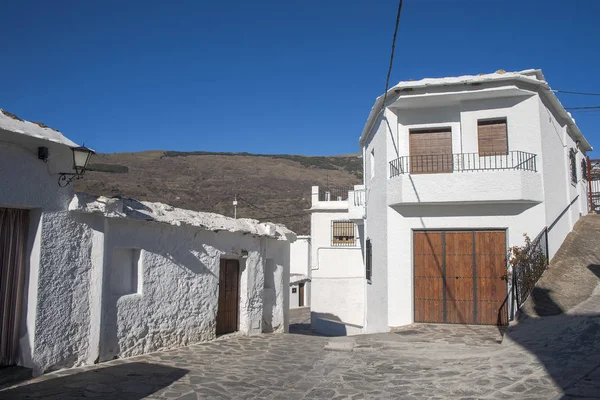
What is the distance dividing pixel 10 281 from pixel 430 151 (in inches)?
403

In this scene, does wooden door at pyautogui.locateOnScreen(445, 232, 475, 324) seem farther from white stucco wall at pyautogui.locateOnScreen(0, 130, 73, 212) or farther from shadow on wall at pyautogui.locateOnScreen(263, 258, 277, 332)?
white stucco wall at pyautogui.locateOnScreen(0, 130, 73, 212)

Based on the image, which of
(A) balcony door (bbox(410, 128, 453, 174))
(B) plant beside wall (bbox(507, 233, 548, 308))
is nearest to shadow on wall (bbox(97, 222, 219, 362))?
(A) balcony door (bbox(410, 128, 453, 174))

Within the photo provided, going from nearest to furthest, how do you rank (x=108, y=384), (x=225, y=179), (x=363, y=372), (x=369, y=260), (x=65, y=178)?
1. (x=108, y=384)
2. (x=65, y=178)
3. (x=363, y=372)
4. (x=369, y=260)
5. (x=225, y=179)

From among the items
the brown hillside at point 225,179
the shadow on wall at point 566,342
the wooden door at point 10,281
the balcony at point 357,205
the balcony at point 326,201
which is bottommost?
the shadow on wall at point 566,342

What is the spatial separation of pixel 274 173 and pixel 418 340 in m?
56.7

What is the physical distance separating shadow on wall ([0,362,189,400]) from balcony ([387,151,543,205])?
24.3 ft

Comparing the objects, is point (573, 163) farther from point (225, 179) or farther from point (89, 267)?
point (225, 179)

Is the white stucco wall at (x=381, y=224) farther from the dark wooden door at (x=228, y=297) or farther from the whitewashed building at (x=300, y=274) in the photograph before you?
the whitewashed building at (x=300, y=274)

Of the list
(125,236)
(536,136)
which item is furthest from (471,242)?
(125,236)

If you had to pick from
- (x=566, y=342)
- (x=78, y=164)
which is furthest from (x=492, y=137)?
(x=78, y=164)

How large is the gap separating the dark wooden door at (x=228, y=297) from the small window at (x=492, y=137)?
694cm

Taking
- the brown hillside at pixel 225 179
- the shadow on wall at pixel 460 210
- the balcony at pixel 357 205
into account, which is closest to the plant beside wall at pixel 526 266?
the shadow on wall at pixel 460 210

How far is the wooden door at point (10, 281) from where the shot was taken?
6867mm

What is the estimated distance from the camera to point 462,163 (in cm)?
1307
